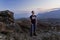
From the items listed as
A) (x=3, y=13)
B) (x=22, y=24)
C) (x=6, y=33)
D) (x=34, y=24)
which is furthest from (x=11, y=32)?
(x=22, y=24)

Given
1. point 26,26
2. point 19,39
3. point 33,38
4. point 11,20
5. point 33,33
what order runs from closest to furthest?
point 19,39, point 33,38, point 33,33, point 11,20, point 26,26

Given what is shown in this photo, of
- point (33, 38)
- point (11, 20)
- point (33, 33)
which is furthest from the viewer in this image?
point (11, 20)

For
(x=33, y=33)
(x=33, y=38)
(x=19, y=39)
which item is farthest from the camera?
(x=33, y=33)

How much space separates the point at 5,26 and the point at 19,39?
3527 mm

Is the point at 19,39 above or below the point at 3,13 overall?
below

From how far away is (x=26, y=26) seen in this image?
74.0 feet

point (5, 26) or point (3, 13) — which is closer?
point (5, 26)

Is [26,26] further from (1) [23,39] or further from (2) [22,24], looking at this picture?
(1) [23,39]

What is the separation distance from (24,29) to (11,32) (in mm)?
3351

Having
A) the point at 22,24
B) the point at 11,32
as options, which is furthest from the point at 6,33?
the point at 22,24

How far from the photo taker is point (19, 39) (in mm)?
16062

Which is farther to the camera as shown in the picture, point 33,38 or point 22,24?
point 22,24

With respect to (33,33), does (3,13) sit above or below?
above

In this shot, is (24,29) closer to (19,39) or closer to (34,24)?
(34,24)
